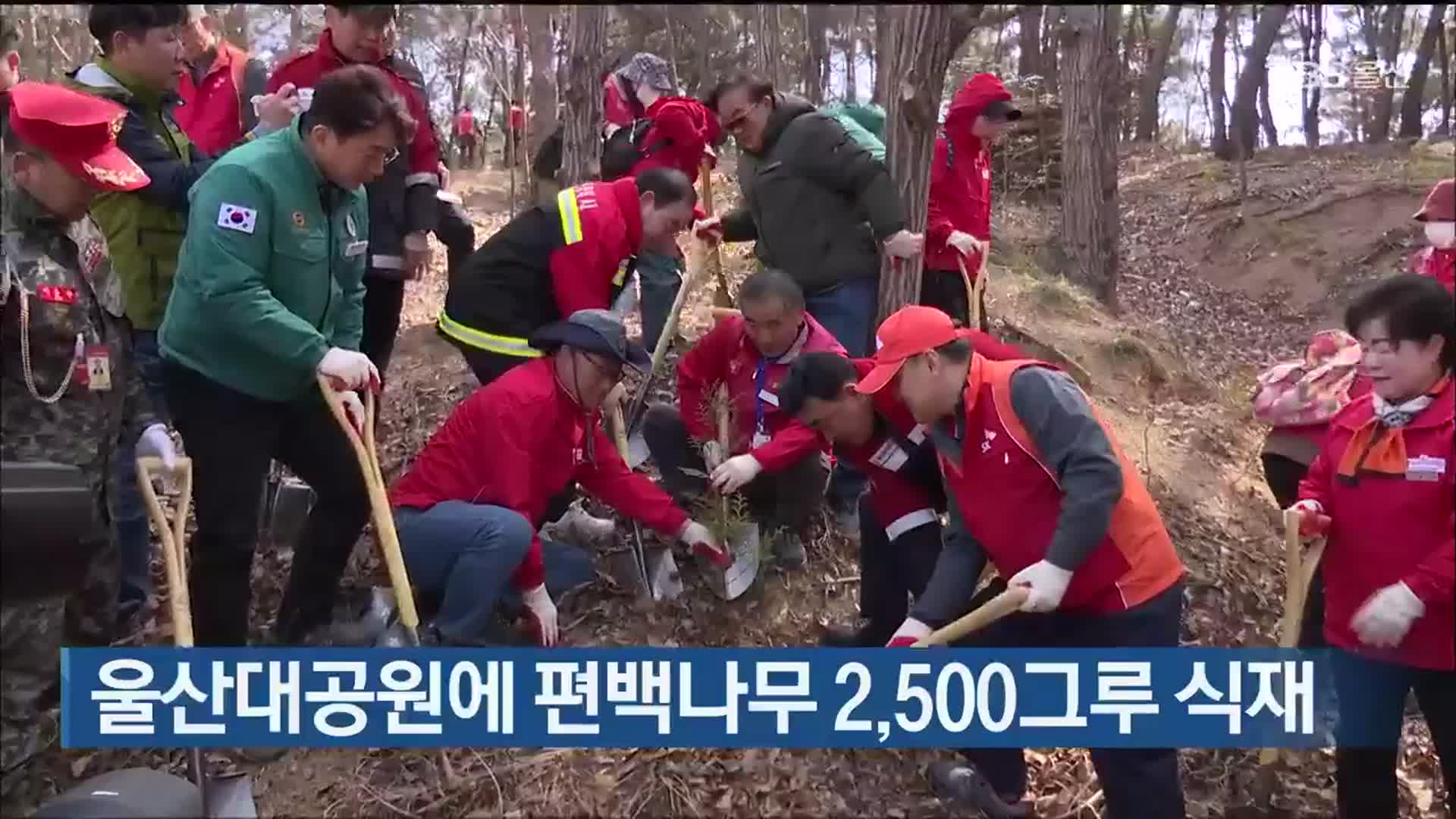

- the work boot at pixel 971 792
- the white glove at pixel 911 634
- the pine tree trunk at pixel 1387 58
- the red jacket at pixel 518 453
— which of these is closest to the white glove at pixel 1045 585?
the white glove at pixel 911 634

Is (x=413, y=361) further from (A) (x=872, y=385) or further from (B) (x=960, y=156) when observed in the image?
(A) (x=872, y=385)

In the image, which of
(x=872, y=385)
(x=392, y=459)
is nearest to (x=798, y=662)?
(x=872, y=385)

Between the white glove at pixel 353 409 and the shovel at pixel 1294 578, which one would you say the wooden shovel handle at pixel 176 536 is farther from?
the shovel at pixel 1294 578

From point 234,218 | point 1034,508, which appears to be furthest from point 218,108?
point 1034,508

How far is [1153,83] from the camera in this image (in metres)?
21.6

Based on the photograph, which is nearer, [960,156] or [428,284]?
[960,156]

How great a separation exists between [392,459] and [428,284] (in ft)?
9.06

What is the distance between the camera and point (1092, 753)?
2.97 meters

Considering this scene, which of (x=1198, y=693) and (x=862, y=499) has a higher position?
(x=862, y=499)

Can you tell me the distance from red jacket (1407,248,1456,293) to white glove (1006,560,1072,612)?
4.92 feet

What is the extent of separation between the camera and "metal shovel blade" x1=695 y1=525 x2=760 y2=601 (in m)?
4.07

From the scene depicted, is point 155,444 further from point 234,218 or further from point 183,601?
point 234,218
